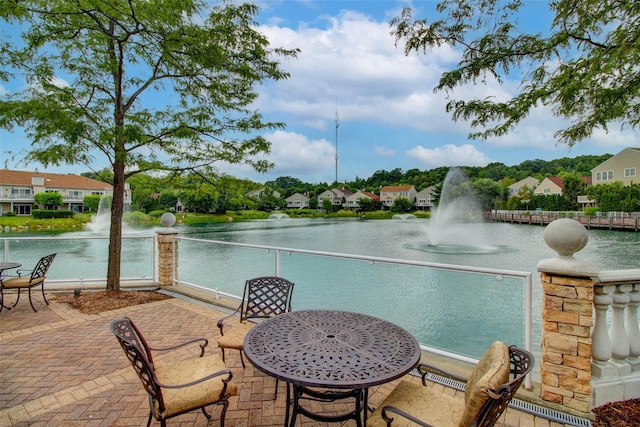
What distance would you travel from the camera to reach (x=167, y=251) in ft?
19.7

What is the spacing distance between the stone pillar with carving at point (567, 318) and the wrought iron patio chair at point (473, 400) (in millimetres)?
753

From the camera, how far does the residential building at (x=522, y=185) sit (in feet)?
200

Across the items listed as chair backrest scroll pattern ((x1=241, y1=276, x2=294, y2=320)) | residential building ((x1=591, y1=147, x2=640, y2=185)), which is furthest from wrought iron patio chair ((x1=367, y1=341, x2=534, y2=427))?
residential building ((x1=591, y1=147, x2=640, y2=185))

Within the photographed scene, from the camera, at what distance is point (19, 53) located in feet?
15.6

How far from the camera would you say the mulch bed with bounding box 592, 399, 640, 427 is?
2.19 m

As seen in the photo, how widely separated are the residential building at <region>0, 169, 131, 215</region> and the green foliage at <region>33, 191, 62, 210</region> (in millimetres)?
1456

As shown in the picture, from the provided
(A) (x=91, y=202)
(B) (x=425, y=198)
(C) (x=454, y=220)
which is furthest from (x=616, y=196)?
(A) (x=91, y=202)

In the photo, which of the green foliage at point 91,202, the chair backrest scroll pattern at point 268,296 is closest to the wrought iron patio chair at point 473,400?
the chair backrest scroll pattern at point 268,296

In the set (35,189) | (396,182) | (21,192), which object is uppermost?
(396,182)

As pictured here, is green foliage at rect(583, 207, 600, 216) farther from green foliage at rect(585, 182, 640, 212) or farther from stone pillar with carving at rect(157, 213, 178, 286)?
stone pillar with carving at rect(157, 213, 178, 286)

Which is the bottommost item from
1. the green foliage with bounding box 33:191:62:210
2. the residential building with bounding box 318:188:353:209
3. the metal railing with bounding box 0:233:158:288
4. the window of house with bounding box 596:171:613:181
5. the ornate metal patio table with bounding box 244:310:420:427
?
the metal railing with bounding box 0:233:158:288

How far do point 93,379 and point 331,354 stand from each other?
237 centimetres

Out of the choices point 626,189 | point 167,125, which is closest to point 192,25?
point 167,125

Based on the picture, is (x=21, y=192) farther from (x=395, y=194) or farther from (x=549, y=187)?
(x=549, y=187)
